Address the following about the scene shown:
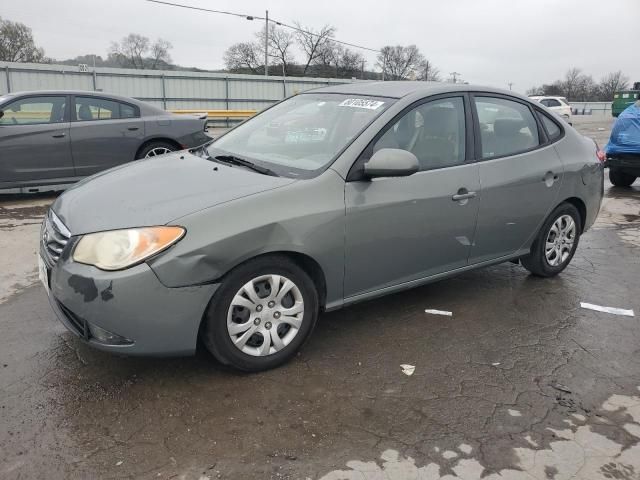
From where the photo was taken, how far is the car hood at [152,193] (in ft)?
9.25

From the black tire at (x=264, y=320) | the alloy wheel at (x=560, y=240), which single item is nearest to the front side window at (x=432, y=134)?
the black tire at (x=264, y=320)

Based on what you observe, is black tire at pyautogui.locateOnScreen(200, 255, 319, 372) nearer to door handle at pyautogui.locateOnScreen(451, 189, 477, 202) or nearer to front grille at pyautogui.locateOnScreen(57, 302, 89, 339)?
front grille at pyautogui.locateOnScreen(57, 302, 89, 339)

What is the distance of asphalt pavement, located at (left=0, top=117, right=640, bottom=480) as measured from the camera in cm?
238

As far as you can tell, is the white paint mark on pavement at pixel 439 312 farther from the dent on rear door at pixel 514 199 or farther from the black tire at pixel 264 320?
the black tire at pixel 264 320

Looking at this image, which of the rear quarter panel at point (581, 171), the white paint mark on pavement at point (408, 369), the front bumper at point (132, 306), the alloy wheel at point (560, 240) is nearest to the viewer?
the front bumper at point (132, 306)

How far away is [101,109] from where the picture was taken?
305 inches

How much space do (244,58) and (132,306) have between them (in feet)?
225

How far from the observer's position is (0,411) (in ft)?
8.79

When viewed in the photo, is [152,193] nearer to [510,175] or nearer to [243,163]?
[243,163]

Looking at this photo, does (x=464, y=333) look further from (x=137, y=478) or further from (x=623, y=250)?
(x=623, y=250)

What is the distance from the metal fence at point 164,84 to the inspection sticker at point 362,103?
610 inches

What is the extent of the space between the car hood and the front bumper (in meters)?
0.26

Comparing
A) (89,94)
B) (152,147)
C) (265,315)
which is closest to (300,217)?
(265,315)

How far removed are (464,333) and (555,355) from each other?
58 centimetres
